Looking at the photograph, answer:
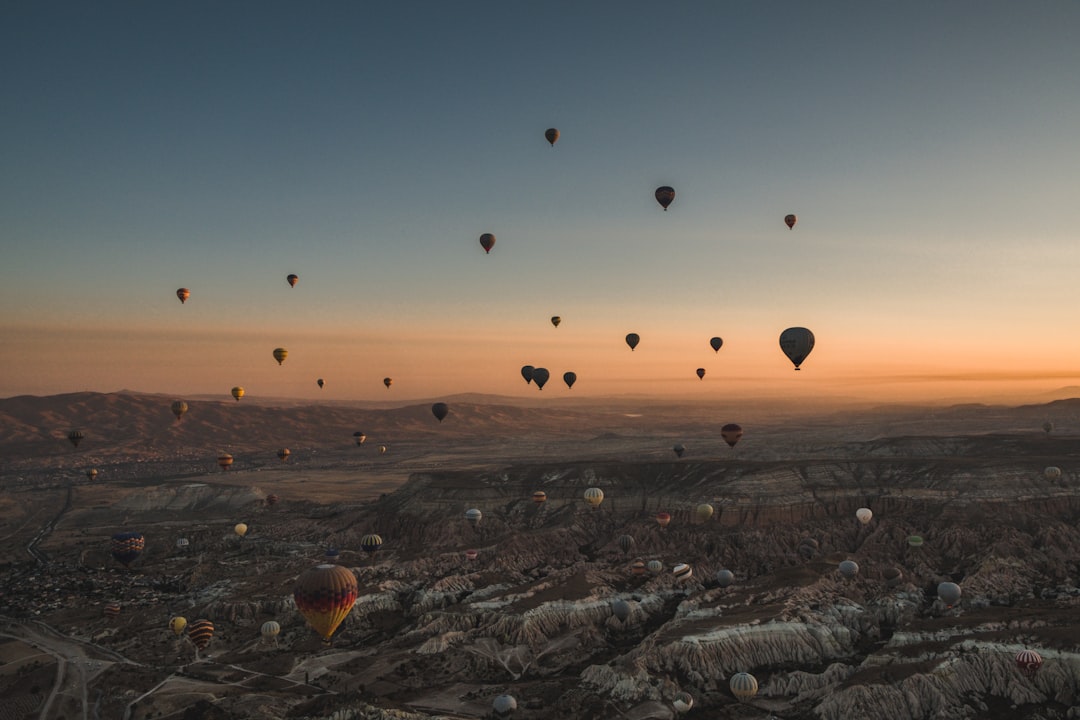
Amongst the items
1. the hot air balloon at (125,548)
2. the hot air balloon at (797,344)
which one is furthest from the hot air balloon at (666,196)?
the hot air balloon at (125,548)

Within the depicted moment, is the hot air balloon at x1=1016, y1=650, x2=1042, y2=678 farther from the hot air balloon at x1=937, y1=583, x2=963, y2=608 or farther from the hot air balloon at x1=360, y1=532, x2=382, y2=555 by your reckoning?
the hot air balloon at x1=360, y1=532, x2=382, y2=555

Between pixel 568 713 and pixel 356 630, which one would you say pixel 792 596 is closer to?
pixel 568 713

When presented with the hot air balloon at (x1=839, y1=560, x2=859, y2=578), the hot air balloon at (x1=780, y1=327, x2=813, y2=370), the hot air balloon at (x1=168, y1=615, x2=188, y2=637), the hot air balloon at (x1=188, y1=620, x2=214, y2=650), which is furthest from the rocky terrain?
the hot air balloon at (x1=780, y1=327, x2=813, y2=370)

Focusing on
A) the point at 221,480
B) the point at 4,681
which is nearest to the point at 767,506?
the point at 4,681

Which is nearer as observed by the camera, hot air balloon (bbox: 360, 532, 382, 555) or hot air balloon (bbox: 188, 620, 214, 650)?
hot air balloon (bbox: 188, 620, 214, 650)

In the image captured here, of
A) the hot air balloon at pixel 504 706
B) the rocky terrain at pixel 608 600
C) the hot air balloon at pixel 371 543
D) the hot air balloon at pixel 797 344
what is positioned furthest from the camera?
the hot air balloon at pixel 371 543

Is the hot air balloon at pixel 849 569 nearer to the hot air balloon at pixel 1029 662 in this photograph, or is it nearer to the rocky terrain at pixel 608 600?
the rocky terrain at pixel 608 600

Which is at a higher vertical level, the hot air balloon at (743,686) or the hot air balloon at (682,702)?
the hot air balloon at (743,686)
